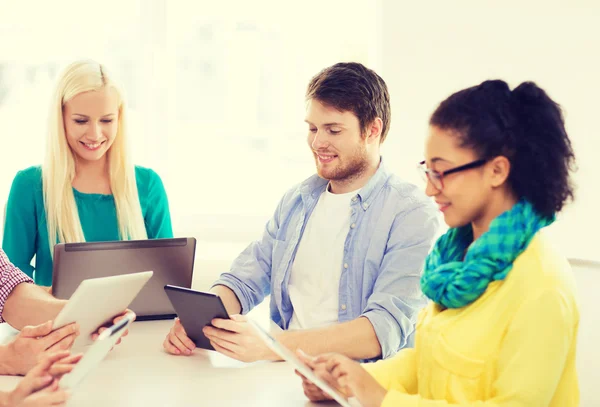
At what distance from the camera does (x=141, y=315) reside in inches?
91.5

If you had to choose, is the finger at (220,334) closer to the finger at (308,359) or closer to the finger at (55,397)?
the finger at (308,359)

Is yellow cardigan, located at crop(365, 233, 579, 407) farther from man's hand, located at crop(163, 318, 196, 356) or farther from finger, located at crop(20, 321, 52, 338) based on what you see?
finger, located at crop(20, 321, 52, 338)

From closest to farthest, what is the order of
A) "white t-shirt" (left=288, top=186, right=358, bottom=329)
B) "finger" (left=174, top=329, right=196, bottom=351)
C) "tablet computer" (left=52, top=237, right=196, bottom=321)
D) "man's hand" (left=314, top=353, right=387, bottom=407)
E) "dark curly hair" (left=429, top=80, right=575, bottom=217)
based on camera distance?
"dark curly hair" (left=429, top=80, right=575, bottom=217), "man's hand" (left=314, top=353, right=387, bottom=407), "finger" (left=174, top=329, right=196, bottom=351), "tablet computer" (left=52, top=237, right=196, bottom=321), "white t-shirt" (left=288, top=186, right=358, bottom=329)

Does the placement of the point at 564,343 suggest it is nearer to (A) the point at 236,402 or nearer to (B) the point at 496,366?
(B) the point at 496,366

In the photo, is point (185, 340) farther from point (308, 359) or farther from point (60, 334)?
point (308, 359)

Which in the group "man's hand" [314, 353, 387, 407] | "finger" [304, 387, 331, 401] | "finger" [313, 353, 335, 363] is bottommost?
"finger" [304, 387, 331, 401]

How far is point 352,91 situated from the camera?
92.7 inches

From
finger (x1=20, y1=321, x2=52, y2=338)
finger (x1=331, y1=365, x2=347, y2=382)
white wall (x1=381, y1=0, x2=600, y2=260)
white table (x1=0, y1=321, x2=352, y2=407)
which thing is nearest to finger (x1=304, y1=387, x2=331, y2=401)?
white table (x1=0, y1=321, x2=352, y2=407)

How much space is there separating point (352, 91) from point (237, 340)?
0.92 metres

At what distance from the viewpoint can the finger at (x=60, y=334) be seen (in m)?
1.74

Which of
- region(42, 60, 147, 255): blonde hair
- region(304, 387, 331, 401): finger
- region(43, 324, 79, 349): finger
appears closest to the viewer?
region(304, 387, 331, 401): finger

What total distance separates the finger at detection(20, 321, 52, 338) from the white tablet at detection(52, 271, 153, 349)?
1.0 inches

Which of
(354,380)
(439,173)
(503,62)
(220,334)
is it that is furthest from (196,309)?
(503,62)

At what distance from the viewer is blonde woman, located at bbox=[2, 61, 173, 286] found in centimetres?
278
